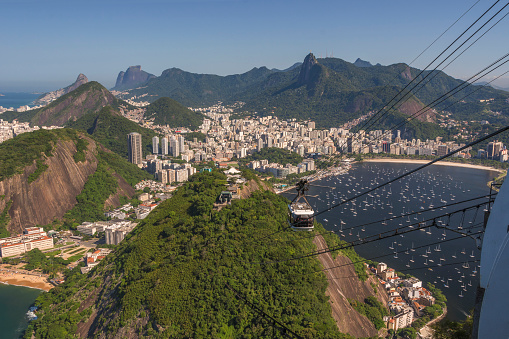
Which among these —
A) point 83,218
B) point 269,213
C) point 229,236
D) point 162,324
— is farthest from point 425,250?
point 83,218

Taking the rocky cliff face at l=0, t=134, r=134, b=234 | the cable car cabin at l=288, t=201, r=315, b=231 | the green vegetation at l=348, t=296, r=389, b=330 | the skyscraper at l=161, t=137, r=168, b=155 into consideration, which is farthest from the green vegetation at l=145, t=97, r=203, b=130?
the cable car cabin at l=288, t=201, r=315, b=231

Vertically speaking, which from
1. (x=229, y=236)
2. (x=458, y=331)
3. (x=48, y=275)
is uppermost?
(x=458, y=331)

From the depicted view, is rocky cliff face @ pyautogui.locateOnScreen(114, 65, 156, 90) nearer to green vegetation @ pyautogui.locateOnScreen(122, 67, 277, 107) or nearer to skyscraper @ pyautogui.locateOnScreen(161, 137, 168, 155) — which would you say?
green vegetation @ pyautogui.locateOnScreen(122, 67, 277, 107)

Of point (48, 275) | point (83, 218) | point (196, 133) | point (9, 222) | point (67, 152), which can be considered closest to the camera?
point (48, 275)

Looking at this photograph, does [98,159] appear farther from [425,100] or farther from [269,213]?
[425,100]

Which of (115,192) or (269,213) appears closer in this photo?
(269,213)

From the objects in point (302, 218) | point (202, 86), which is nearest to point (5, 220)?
point (302, 218)

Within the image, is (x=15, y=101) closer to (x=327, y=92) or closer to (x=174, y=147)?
(x=327, y=92)
